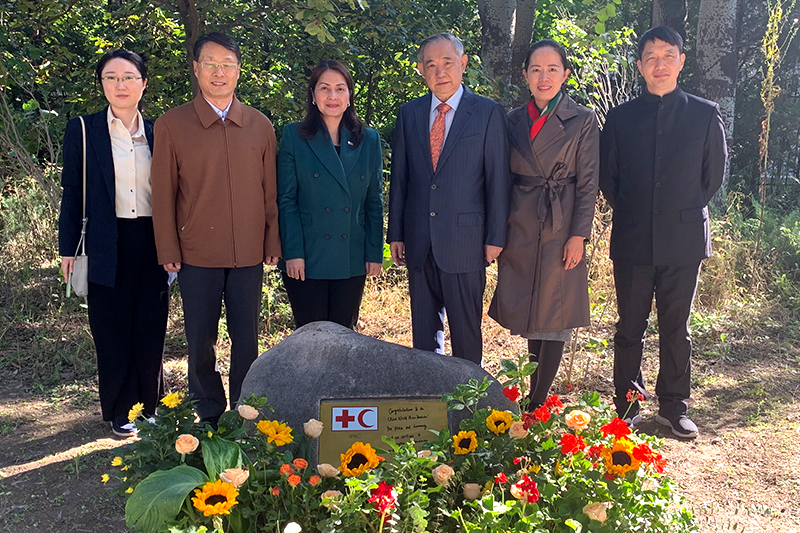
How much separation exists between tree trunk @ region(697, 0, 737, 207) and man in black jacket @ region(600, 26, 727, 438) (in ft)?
18.1

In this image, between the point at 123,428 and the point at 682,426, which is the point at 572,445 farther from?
the point at 123,428

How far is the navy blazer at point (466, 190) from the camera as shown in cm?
352

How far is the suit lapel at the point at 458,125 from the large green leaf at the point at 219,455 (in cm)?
183

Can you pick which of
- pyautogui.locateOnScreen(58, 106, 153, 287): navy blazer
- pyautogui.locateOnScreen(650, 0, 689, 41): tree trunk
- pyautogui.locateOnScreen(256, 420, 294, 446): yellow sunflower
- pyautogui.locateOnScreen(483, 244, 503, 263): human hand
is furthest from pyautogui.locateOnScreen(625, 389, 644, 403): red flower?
pyautogui.locateOnScreen(650, 0, 689, 41): tree trunk

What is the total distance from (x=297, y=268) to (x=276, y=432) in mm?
1293

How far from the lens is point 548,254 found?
3.60m

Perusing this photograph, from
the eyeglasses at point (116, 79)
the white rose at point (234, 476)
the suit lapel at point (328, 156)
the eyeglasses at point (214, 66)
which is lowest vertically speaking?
the white rose at point (234, 476)

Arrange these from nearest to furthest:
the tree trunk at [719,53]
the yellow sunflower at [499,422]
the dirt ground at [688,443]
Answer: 1. the yellow sunflower at [499,422]
2. the dirt ground at [688,443]
3. the tree trunk at [719,53]

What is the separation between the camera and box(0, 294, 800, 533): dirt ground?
3.13m

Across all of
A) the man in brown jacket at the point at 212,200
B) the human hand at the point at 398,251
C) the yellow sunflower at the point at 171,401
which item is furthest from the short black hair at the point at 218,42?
the yellow sunflower at the point at 171,401

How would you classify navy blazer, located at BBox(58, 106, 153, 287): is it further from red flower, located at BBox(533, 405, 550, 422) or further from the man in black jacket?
the man in black jacket

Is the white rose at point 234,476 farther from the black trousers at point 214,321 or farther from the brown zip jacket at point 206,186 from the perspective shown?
the brown zip jacket at point 206,186

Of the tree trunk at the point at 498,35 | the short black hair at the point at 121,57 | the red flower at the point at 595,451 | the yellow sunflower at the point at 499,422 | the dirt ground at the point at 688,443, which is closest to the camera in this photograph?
the red flower at the point at 595,451

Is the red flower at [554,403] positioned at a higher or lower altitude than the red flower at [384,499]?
higher
